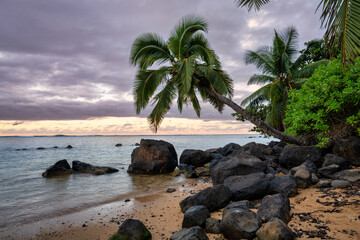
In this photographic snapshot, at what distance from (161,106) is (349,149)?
27.0ft

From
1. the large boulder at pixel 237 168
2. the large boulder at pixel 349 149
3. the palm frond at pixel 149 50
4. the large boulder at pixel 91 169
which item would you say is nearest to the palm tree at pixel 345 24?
the large boulder at pixel 237 168

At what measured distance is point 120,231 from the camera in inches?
143

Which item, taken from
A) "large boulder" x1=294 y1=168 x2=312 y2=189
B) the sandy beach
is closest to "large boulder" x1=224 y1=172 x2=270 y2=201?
the sandy beach

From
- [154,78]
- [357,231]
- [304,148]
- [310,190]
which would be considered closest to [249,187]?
[310,190]

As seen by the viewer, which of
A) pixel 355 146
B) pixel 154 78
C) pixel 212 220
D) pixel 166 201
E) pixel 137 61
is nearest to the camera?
pixel 212 220

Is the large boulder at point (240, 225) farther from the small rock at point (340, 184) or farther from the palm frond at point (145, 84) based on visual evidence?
the palm frond at point (145, 84)

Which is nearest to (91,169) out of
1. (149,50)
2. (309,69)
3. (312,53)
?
(149,50)

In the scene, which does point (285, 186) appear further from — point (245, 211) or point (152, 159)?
point (152, 159)

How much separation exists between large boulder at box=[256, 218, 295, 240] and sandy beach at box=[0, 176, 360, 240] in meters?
0.37

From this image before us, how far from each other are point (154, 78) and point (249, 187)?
26.8 feet

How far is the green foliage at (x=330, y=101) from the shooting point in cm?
689

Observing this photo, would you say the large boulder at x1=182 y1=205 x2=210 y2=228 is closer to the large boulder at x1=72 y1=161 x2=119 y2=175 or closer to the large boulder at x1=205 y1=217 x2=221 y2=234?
the large boulder at x1=205 y1=217 x2=221 y2=234

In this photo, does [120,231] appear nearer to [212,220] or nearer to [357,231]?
[212,220]

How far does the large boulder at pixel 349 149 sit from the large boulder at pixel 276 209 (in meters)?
4.70
